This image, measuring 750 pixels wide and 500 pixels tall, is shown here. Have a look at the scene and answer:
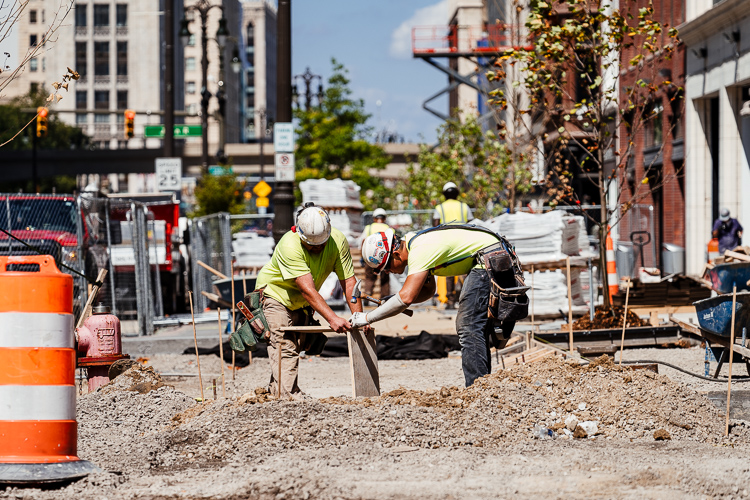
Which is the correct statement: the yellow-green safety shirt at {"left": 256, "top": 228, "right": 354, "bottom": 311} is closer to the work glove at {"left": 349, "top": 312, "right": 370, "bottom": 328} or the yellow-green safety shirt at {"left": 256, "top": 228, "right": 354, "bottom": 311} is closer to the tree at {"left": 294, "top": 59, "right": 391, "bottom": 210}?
Result: the work glove at {"left": 349, "top": 312, "right": 370, "bottom": 328}

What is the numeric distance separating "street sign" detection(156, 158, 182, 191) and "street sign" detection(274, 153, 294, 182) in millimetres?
11339

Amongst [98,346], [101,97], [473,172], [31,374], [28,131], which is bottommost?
[98,346]

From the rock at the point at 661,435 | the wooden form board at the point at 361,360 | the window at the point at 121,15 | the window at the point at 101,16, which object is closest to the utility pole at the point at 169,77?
the wooden form board at the point at 361,360

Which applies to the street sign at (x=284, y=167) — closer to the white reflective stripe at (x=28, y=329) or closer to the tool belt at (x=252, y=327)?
the tool belt at (x=252, y=327)

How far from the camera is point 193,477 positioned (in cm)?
597

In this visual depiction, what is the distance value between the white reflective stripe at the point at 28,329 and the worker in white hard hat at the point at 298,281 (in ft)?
7.74

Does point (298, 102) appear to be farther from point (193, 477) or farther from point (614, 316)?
point (193, 477)

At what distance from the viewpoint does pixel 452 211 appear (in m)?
16.5

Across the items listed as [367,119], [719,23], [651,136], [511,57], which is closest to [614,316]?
[511,57]

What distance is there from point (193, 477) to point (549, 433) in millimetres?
2396

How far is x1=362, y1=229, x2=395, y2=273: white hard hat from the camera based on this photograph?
24.7 feet

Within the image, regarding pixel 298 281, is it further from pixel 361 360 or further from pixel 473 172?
pixel 473 172

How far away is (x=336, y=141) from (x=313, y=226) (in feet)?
148

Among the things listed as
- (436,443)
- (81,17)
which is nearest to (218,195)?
(436,443)
